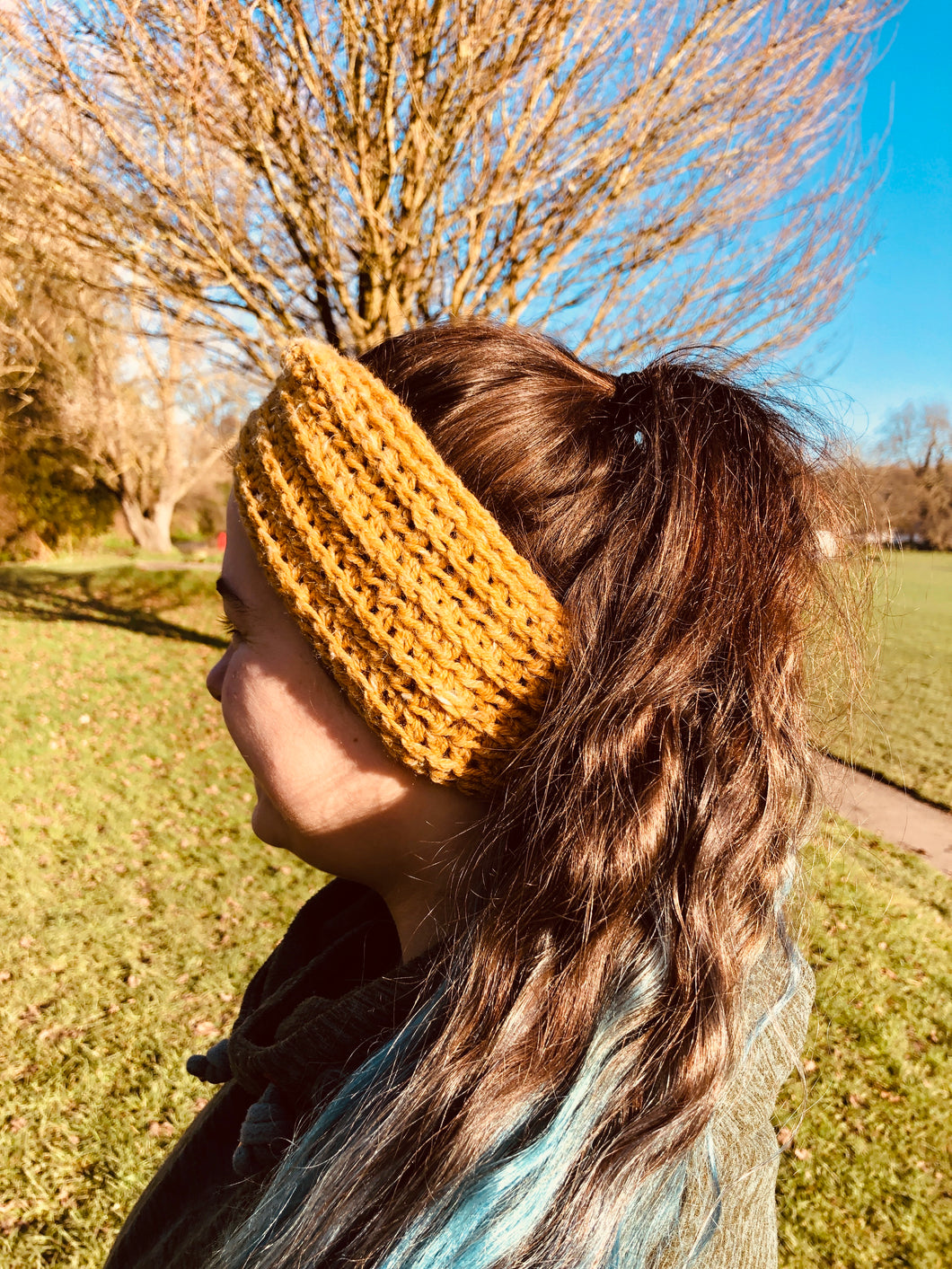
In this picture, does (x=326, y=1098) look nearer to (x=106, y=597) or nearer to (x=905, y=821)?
(x=905, y=821)

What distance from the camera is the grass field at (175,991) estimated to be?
A: 334 cm

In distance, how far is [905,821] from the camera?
7.89 meters

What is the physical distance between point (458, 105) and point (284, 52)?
127 cm

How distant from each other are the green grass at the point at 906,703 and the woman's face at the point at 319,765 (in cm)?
78

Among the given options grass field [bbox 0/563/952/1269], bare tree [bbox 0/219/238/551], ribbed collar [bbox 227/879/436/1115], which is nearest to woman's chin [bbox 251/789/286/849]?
ribbed collar [bbox 227/879/436/1115]

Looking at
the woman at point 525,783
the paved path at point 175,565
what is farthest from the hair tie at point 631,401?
the paved path at point 175,565

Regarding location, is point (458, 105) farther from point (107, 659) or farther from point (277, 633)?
point (107, 659)

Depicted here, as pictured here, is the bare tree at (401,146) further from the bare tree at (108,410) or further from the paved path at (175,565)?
the paved path at (175,565)

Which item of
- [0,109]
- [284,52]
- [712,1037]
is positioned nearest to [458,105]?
[284,52]

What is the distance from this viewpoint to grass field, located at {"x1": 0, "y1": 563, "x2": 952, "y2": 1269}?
131 inches

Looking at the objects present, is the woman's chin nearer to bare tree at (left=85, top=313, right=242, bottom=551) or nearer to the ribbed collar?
the ribbed collar

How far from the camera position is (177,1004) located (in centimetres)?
458

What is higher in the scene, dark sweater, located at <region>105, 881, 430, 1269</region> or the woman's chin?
the woman's chin

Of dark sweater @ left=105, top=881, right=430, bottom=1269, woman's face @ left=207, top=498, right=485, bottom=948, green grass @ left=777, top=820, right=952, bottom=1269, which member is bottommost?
green grass @ left=777, top=820, right=952, bottom=1269
